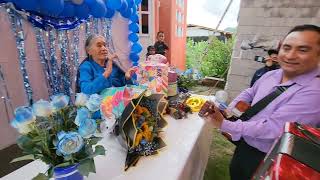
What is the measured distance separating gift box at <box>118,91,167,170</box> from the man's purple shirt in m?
0.32

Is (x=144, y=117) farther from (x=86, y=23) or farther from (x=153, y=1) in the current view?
(x=153, y=1)

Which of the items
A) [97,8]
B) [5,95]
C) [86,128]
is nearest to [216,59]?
[97,8]

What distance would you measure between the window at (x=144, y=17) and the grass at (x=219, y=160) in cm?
295

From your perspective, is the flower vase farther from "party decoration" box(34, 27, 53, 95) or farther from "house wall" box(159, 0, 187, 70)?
"house wall" box(159, 0, 187, 70)

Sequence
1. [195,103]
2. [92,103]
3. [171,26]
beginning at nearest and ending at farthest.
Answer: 1. [92,103]
2. [195,103]
3. [171,26]

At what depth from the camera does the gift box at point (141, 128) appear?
0.99m

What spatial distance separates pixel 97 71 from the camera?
175 centimetres

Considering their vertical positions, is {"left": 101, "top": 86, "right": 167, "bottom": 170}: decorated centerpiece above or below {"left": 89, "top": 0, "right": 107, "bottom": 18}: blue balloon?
below

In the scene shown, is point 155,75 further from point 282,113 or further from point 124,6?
point 124,6

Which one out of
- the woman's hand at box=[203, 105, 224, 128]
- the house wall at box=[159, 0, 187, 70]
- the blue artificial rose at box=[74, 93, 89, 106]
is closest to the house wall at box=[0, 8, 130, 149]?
the blue artificial rose at box=[74, 93, 89, 106]

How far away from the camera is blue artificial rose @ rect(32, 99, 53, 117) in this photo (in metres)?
0.71

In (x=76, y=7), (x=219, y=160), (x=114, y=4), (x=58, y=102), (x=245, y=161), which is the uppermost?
(x=114, y=4)

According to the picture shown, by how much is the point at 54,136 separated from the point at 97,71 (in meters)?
1.08

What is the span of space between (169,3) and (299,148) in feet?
18.7
